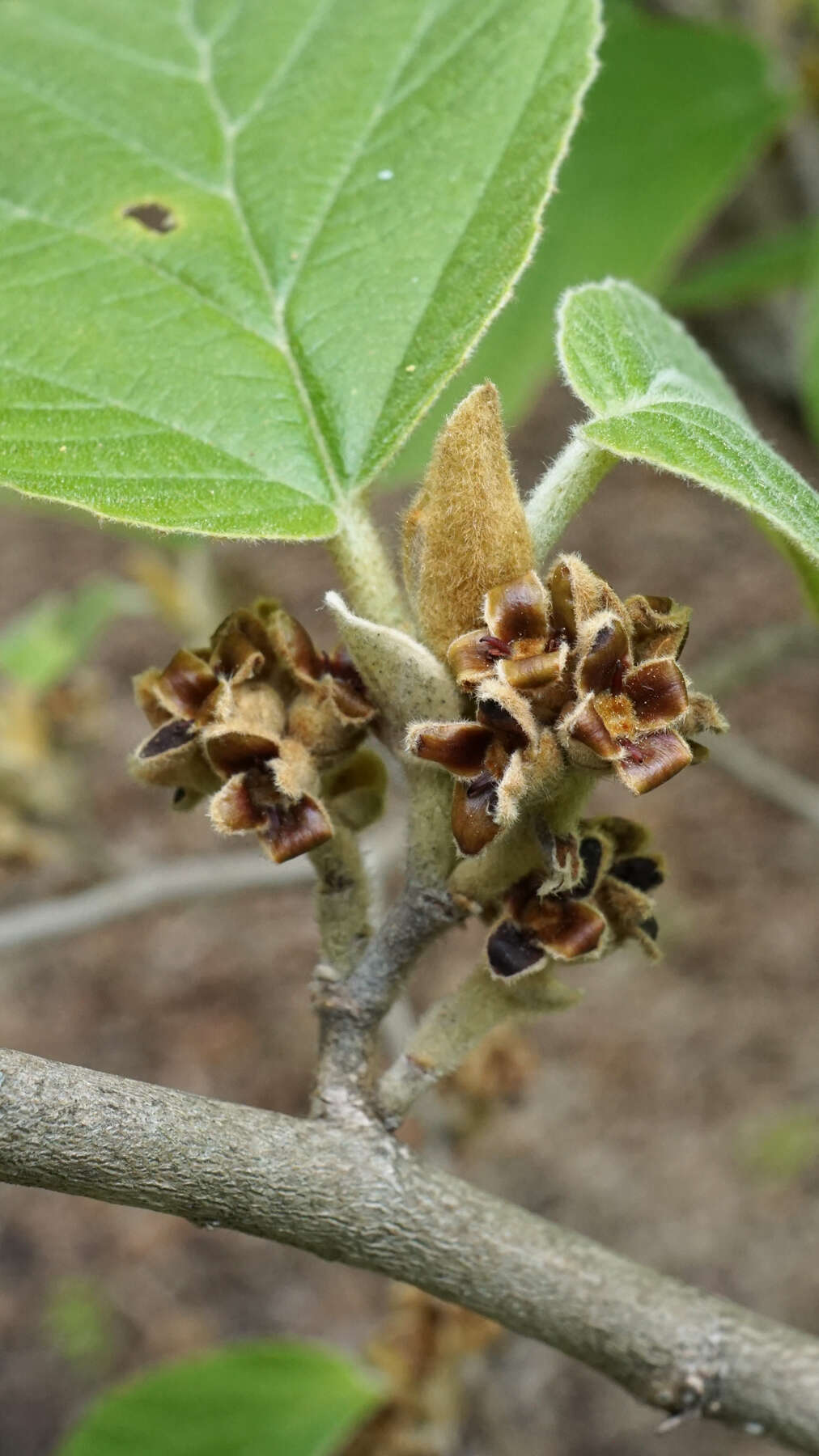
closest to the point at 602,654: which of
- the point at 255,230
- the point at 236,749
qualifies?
the point at 236,749

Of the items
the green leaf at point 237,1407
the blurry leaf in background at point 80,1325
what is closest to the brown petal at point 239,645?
the green leaf at point 237,1407

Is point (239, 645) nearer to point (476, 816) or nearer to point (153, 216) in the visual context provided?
point (476, 816)

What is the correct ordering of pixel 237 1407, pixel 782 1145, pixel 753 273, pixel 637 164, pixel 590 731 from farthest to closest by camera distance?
pixel 782 1145
pixel 753 273
pixel 637 164
pixel 237 1407
pixel 590 731

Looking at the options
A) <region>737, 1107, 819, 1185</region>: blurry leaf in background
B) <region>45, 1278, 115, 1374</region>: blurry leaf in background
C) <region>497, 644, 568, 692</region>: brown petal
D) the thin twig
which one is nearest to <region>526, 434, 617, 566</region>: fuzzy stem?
<region>497, 644, 568, 692</region>: brown petal

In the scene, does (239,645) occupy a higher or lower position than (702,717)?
lower

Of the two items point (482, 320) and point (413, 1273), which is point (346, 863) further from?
point (482, 320)

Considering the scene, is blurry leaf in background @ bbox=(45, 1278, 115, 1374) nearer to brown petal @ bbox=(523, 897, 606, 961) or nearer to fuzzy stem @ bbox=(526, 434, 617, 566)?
brown petal @ bbox=(523, 897, 606, 961)

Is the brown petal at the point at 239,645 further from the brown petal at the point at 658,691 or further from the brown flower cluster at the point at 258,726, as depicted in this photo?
the brown petal at the point at 658,691

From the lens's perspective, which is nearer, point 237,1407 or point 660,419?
point 660,419
